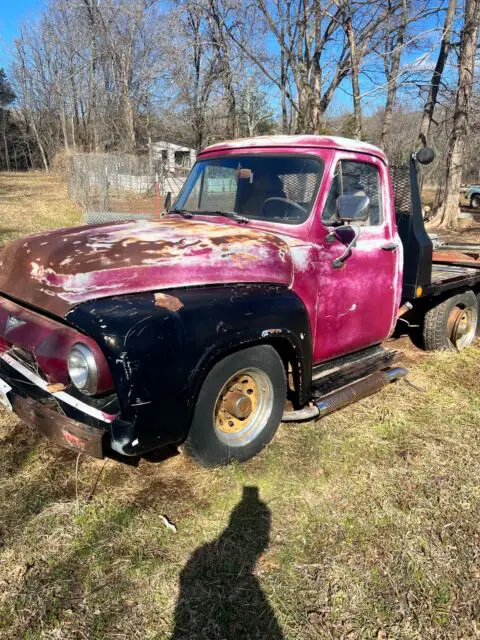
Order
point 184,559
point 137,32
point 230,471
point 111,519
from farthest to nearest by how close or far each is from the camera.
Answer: point 137,32
point 230,471
point 111,519
point 184,559

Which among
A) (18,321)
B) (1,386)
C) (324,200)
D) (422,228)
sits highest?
(324,200)

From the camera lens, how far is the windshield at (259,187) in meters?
3.57

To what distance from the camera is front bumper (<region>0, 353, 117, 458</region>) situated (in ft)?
8.07

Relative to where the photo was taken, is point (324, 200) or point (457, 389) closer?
point (324, 200)

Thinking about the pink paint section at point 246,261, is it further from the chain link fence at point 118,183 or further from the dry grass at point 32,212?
the chain link fence at point 118,183

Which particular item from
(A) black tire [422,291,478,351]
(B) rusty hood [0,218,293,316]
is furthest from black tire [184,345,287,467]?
(A) black tire [422,291,478,351]

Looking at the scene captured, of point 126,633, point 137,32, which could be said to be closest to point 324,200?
point 126,633

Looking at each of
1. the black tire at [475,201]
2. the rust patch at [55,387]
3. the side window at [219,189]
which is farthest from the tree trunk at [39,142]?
the rust patch at [55,387]

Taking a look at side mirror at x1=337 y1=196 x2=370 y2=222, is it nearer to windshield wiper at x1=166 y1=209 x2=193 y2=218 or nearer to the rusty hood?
the rusty hood

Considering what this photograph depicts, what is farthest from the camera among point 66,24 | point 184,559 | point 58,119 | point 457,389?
point 58,119

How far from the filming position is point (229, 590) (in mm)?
2373

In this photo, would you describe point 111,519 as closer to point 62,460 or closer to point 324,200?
point 62,460

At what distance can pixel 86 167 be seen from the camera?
18703 millimetres

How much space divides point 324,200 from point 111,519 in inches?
99.7
